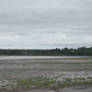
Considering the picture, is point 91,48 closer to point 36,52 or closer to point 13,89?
point 36,52

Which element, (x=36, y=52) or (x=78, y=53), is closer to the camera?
(x=78, y=53)

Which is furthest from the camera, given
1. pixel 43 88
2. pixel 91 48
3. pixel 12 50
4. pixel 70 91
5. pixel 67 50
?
pixel 12 50

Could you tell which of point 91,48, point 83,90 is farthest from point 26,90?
point 91,48

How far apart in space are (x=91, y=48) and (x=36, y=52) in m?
25.6

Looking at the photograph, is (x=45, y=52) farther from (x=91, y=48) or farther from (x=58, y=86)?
(x=58, y=86)

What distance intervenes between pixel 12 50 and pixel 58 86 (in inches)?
3160

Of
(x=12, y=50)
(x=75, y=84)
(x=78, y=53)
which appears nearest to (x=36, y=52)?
(x=12, y=50)

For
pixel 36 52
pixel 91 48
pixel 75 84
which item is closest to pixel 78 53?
pixel 91 48

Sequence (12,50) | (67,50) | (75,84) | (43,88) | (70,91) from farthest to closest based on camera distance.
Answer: (12,50)
(67,50)
(75,84)
(43,88)
(70,91)

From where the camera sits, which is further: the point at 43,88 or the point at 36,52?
the point at 36,52

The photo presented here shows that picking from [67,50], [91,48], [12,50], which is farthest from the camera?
[12,50]

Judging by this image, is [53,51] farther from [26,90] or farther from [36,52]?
[26,90]

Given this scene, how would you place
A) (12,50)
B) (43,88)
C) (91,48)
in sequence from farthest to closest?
(12,50) < (91,48) < (43,88)

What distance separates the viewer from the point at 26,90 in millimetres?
10375
